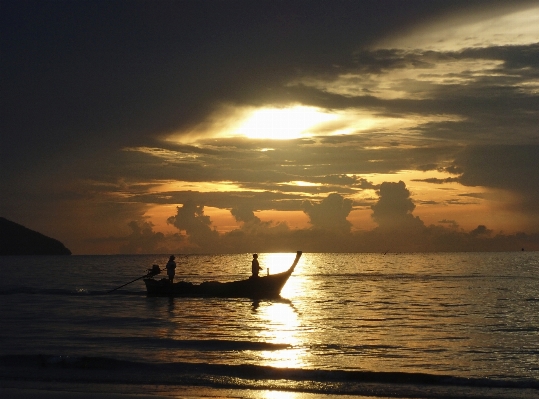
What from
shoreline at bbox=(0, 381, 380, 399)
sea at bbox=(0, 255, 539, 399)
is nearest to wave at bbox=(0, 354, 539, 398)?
sea at bbox=(0, 255, 539, 399)

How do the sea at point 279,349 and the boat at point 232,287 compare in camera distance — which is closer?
the sea at point 279,349

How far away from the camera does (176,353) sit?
1972 centimetres

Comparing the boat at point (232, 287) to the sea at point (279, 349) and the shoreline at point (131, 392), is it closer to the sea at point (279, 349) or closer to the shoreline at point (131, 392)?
the sea at point (279, 349)

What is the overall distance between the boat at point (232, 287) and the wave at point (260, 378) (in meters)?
21.7

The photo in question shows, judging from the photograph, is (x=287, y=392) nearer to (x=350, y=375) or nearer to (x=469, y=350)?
(x=350, y=375)

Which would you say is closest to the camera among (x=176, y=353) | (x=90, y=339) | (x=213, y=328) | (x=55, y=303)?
(x=176, y=353)

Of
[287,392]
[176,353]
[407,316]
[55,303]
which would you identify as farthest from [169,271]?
[287,392]

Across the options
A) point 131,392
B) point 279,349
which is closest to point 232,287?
point 279,349

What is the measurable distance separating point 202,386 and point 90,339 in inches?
365

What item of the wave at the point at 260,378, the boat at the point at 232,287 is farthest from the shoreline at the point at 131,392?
the boat at the point at 232,287

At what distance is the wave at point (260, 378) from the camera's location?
14.6 meters

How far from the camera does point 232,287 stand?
4009cm

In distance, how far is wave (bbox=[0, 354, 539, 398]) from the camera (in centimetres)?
1462

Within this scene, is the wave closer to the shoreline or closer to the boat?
the shoreline
